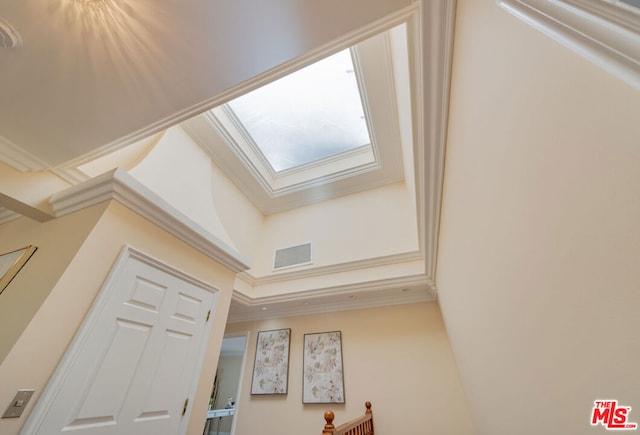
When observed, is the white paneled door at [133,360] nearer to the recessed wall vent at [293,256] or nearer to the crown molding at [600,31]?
the recessed wall vent at [293,256]

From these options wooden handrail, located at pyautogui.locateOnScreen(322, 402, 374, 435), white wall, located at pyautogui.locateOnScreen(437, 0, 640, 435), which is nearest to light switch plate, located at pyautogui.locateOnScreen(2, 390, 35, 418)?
wooden handrail, located at pyautogui.locateOnScreen(322, 402, 374, 435)

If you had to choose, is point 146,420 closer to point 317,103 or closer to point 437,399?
point 437,399

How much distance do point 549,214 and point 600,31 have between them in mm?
353

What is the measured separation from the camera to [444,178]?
1.64 metres

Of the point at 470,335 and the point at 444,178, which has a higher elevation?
the point at 444,178

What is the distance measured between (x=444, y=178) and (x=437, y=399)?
106 inches

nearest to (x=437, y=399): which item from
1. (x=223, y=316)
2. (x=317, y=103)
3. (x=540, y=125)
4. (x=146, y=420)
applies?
(x=223, y=316)

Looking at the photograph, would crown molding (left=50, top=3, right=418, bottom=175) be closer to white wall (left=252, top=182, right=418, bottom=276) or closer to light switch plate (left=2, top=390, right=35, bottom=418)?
light switch plate (left=2, top=390, right=35, bottom=418)

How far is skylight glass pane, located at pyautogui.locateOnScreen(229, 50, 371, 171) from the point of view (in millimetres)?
2973

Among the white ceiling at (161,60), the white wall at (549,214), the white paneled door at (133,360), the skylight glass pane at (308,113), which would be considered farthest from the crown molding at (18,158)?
the white wall at (549,214)

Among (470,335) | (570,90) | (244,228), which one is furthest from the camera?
(244,228)

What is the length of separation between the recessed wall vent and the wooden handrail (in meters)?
2.05

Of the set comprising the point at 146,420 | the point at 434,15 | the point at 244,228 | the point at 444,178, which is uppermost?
the point at 244,228

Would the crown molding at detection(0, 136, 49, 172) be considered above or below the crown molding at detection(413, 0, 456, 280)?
above
